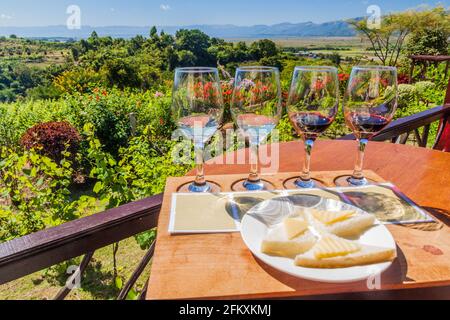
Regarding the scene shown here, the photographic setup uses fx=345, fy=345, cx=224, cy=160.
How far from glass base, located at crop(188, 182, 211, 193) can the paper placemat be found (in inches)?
1.4

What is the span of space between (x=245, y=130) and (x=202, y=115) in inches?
3.9

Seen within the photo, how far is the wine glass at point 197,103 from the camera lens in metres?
0.70

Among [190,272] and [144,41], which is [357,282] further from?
[144,41]

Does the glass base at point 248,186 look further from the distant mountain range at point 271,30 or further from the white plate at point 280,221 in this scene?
the distant mountain range at point 271,30

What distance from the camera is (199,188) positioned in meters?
0.80

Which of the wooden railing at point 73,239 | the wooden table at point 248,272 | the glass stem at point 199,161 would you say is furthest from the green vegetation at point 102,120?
the wooden table at point 248,272

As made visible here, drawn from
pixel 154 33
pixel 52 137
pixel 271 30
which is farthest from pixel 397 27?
pixel 52 137

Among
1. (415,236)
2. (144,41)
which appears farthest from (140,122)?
(144,41)

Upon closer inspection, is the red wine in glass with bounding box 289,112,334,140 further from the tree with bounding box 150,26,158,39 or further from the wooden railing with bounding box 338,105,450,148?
the tree with bounding box 150,26,158,39

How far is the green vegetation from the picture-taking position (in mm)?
1813

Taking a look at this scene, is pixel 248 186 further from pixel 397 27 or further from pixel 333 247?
pixel 397 27

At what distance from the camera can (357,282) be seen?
0.46 m
